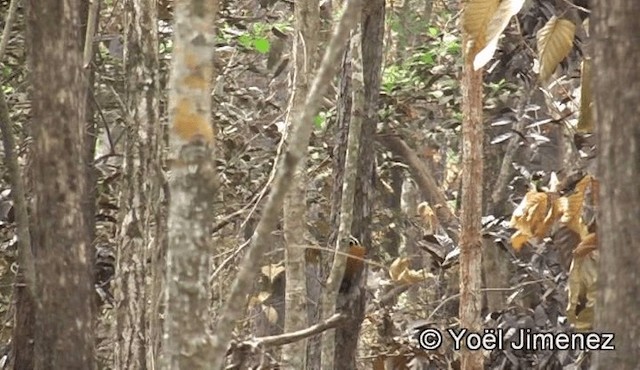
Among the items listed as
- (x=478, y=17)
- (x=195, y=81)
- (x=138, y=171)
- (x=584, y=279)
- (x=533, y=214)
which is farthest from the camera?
(x=138, y=171)

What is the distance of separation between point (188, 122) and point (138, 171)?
2.25m

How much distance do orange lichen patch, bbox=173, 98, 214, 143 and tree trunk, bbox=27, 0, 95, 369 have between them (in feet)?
5.09

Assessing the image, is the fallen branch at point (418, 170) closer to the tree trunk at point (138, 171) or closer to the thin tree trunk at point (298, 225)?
the thin tree trunk at point (298, 225)

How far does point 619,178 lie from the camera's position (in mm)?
2277

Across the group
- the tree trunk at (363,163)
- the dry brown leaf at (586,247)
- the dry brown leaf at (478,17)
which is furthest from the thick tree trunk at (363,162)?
the dry brown leaf at (478,17)

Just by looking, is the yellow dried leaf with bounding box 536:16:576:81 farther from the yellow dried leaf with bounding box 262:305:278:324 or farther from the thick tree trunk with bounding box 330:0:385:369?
the yellow dried leaf with bounding box 262:305:278:324

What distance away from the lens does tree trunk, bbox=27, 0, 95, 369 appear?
3.35 meters

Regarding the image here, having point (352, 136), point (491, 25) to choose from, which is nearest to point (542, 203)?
point (352, 136)

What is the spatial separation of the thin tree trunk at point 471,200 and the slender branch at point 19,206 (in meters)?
1.69

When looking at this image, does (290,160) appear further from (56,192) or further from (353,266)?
(353,266)

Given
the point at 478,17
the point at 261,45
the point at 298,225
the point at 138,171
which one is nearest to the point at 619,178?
the point at 478,17

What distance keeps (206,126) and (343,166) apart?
2.88 metres

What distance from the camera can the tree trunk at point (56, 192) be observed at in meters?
3.35

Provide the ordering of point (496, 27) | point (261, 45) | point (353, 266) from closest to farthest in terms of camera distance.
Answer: point (496, 27)
point (353, 266)
point (261, 45)
